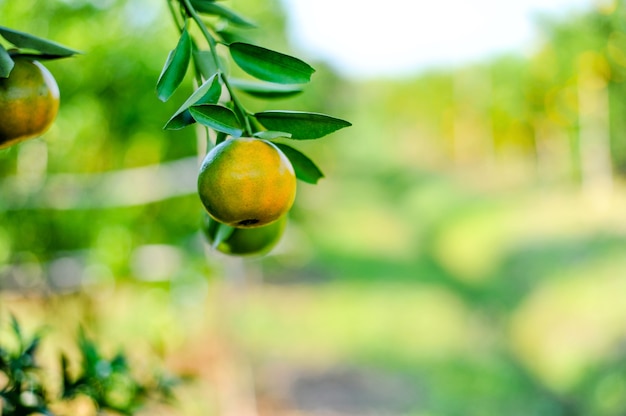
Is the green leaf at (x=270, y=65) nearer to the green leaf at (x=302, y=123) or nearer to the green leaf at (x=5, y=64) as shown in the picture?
Result: the green leaf at (x=302, y=123)

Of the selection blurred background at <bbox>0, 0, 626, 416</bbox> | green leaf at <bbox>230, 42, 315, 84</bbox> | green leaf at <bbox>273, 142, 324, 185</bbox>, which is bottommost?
blurred background at <bbox>0, 0, 626, 416</bbox>

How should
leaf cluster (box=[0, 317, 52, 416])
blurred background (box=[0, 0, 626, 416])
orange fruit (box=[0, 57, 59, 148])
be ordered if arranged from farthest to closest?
blurred background (box=[0, 0, 626, 416])
leaf cluster (box=[0, 317, 52, 416])
orange fruit (box=[0, 57, 59, 148])

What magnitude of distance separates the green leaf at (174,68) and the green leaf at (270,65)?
0.12 feet

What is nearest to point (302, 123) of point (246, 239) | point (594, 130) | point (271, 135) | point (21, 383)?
point (271, 135)

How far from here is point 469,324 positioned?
19.8 feet

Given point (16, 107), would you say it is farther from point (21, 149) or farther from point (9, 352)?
point (21, 149)

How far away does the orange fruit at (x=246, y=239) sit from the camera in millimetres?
614

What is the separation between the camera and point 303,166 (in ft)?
1.82

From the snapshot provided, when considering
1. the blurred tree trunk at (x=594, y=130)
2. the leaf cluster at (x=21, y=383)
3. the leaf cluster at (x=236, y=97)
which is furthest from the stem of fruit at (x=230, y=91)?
the blurred tree trunk at (x=594, y=130)

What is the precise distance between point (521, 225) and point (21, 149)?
5.72 m

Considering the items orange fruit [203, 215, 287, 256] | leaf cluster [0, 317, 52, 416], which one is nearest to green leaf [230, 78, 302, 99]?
orange fruit [203, 215, 287, 256]

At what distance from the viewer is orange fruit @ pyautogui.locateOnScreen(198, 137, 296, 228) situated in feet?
1.56

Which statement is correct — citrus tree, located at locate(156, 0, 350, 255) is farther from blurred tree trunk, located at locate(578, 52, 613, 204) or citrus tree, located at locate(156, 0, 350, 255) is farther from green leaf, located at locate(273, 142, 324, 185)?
blurred tree trunk, located at locate(578, 52, 613, 204)

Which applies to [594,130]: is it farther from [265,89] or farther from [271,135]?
[271,135]
